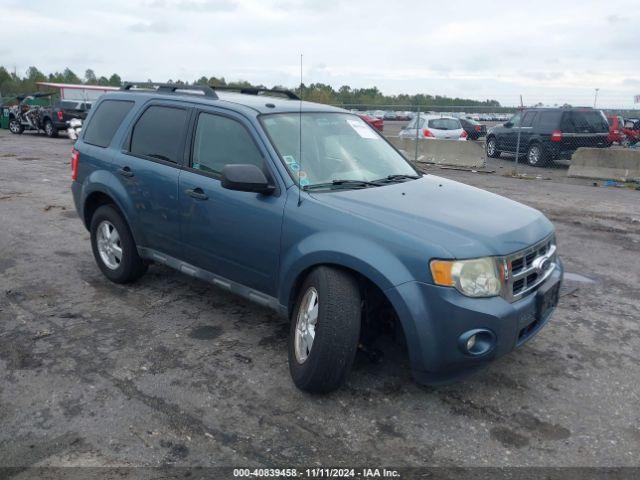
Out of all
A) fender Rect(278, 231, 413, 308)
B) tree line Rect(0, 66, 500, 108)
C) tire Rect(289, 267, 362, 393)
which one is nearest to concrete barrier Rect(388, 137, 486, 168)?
tree line Rect(0, 66, 500, 108)

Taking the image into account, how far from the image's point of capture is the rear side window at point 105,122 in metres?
5.34

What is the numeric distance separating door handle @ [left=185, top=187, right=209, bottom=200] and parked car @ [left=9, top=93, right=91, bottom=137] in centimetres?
2160

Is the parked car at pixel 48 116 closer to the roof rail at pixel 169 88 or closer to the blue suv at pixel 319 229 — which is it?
the roof rail at pixel 169 88

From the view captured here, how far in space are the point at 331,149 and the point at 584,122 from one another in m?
13.9

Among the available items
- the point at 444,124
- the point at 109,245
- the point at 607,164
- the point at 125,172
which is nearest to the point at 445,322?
the point at 125,172

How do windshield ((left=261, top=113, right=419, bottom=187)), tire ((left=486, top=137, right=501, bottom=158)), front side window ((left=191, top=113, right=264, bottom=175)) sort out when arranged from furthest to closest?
tire ((left=486, top=137, right=501, bottom=158)) < front side window ((left=191, top=113, right=264, bottom=175)) < windshield ((left=261, top=113, right=419, bottom=187))

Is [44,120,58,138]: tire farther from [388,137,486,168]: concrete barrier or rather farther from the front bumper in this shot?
the front bumper

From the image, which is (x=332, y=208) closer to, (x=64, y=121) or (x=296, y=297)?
(x=296, y=297)

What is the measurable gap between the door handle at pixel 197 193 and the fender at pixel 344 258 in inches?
34.9

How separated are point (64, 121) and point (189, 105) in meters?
21.9

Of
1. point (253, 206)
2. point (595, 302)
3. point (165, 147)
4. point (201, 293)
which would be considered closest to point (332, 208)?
point (253, 206)

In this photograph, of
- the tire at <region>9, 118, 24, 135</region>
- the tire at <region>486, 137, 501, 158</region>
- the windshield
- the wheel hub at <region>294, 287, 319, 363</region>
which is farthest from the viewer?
the tire at <region>9, 118, 24, 135</region>

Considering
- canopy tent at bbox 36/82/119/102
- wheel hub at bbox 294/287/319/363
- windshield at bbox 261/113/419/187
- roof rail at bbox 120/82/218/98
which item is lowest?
wheel hub at bbox 294/287/319/363

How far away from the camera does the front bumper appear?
3.15 m
